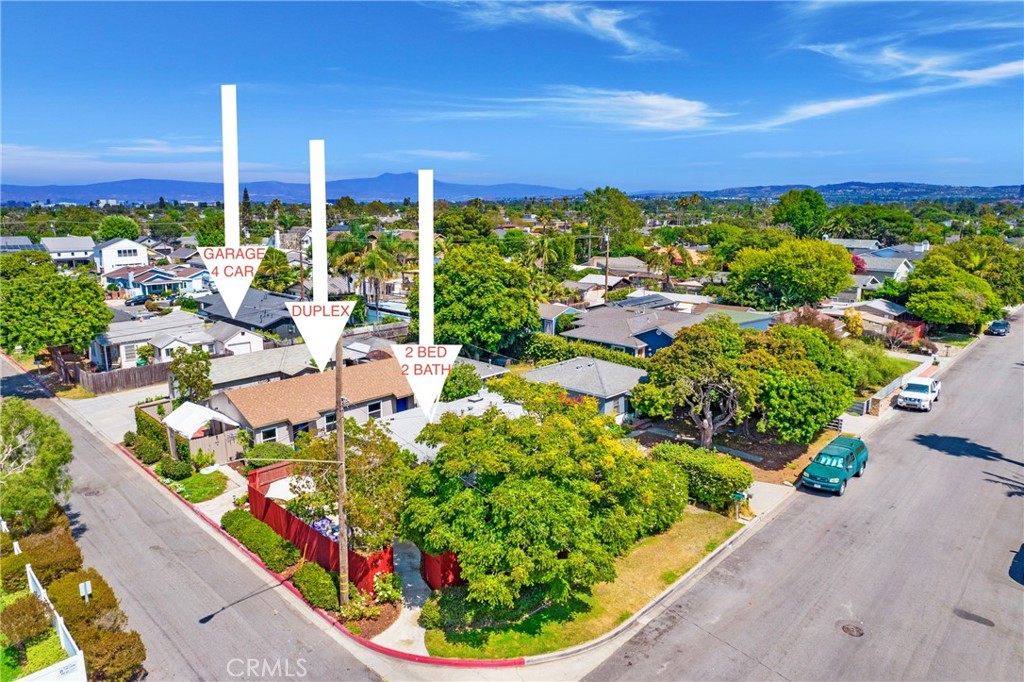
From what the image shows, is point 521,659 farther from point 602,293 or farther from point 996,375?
point 602,293

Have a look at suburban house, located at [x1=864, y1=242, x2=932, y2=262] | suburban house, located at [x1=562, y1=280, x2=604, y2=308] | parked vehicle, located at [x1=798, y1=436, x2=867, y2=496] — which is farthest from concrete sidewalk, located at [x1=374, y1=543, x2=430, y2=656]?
A: suburban house, located at [x1=864, y1=242, x2=932, y2=262]

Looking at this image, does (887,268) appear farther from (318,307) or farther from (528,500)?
(318,307)

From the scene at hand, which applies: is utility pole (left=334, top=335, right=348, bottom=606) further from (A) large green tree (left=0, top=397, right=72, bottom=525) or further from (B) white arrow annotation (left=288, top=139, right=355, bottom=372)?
(A) large green tree (left=0, top=397, right=72, bottom=525)

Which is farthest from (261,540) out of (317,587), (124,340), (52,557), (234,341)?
(124,340)

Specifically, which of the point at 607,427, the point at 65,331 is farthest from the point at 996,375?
the point at 65,331

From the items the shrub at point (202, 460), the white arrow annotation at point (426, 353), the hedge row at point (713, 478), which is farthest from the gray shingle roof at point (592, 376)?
A: the white arrow annotation at point (426, 353)

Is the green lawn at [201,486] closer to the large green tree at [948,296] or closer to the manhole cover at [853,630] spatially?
the manhole cover at [853,630]
